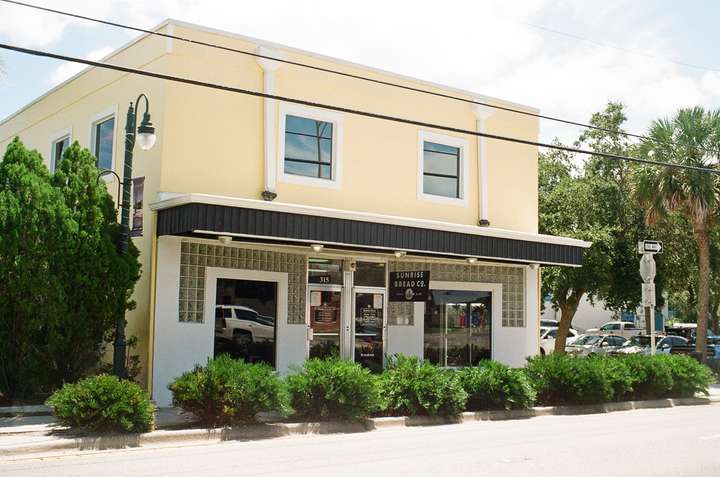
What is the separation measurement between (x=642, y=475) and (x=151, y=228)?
9.74 meters

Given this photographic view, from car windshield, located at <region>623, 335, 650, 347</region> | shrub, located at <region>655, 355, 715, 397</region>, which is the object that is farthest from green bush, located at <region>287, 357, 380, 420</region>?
car windshield, located at <region>623, 335, 650, 347</region>

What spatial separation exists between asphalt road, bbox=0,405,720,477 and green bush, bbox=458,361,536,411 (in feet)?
4.61

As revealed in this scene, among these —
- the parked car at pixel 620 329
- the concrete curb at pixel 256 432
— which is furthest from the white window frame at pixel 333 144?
the parked car at pixel 620 329

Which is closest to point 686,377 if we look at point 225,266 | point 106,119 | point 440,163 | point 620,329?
point 440,163

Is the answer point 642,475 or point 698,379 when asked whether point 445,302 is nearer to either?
point 698,379

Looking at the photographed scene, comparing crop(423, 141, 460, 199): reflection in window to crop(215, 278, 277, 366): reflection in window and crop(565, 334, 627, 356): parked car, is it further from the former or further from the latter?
crop(565, 334, 627, 356): parked car

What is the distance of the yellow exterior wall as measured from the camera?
1538cm

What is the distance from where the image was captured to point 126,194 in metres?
13.1

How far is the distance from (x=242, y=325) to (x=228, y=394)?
13.1 ft

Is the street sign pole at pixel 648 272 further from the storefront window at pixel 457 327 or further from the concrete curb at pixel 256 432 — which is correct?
the storefront window at pixel 457 327

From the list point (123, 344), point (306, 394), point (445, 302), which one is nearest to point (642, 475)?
point (306, 394)

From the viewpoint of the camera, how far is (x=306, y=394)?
516 inches

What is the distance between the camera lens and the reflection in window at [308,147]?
1678cm

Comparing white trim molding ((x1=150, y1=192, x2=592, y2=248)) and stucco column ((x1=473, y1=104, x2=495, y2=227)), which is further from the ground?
stucco column ((x1=473, y1=104, x2=495, y2=227))
